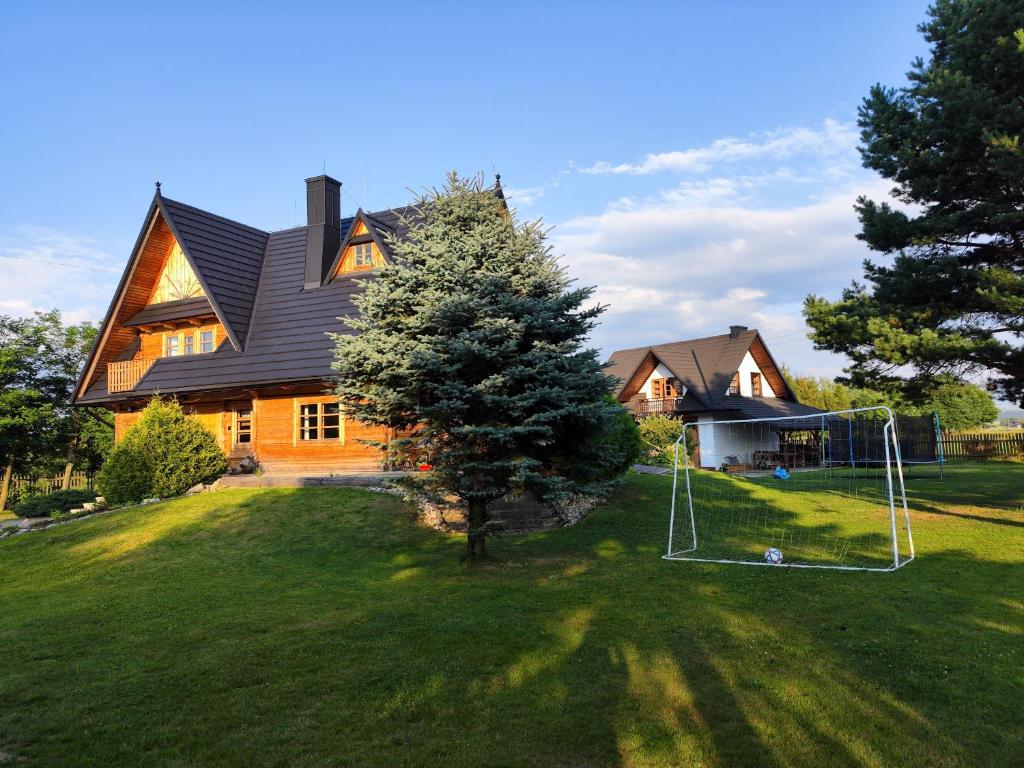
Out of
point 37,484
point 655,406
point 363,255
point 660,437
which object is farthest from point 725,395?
point 37,484

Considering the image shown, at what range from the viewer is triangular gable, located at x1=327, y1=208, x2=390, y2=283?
69.4 feet

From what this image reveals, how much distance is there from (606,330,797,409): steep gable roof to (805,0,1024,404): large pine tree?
1737 cm

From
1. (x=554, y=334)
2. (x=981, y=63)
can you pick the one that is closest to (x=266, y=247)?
(x=554, y=334)

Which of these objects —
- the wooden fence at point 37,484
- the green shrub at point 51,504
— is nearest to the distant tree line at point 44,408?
the wooden fence at point 37,484

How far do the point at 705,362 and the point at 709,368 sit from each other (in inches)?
29.9

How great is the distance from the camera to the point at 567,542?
12.0m

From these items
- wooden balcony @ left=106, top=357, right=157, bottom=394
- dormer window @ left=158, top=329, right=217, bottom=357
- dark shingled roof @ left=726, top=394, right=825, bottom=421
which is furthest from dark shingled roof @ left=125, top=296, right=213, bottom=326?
dark shingled roof @ left=726, top=394, right=825, bottom=421

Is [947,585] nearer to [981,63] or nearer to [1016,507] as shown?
[1016,507]

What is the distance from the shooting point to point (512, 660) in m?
6.09

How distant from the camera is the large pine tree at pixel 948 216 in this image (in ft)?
41.4

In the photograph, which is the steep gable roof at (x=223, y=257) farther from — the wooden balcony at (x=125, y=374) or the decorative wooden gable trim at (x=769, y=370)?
the decorative wooden gable trim at (x=769, y=370)

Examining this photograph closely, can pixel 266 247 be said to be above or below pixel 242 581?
above

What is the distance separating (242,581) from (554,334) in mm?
5772

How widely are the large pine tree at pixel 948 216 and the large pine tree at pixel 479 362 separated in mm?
6792
